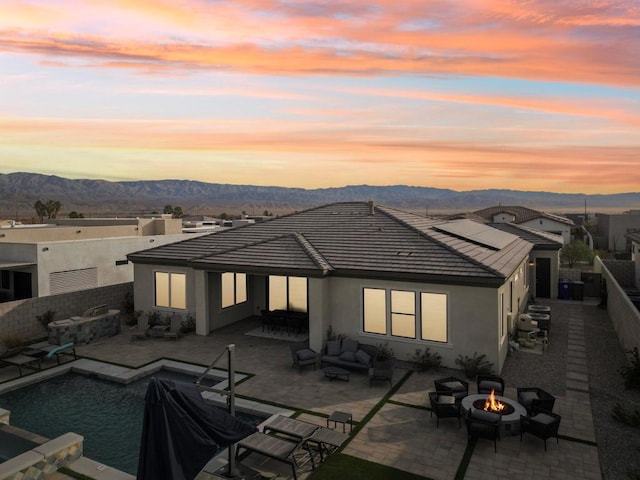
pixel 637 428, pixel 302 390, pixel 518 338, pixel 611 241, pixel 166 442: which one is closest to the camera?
pixel 166 442

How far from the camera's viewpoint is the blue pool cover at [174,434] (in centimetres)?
745

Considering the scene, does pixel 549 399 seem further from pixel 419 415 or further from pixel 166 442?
pixel 166 442

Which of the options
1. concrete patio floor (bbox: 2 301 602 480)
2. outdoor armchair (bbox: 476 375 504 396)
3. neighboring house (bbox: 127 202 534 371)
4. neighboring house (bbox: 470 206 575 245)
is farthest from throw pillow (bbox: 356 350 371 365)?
neighboring house (bbox: 470 206 575 245)

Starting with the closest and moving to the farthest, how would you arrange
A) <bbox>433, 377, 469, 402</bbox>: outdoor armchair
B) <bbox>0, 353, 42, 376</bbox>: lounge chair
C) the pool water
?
the pool water → <bbox>433, 377, 469, 402</bbox>: outdoor armchair → <bbox>0, 353, 42, 376</bbox>: lounge chair

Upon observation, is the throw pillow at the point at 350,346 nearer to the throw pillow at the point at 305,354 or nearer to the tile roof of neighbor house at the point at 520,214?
the throw pillow at the point at 305,354

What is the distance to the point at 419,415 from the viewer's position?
12508 mm

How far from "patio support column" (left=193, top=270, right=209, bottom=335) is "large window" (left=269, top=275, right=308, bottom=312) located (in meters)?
3.30

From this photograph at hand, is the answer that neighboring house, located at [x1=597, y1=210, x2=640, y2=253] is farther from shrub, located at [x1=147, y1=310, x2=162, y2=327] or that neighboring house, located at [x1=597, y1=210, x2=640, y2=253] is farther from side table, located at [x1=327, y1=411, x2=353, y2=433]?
side table, located at [x1=327, y1=411, x2=353, y2=433]

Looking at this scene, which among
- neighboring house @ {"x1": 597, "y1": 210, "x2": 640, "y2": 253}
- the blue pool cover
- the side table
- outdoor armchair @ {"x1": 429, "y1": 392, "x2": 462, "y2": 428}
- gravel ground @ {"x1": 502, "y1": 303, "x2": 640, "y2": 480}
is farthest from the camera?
neighboring house @ {"x1": 597, "y1": 210, "x2": 640, "y2": 253}

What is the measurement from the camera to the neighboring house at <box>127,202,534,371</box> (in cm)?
1584

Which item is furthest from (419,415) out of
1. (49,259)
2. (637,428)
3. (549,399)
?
(49,259)

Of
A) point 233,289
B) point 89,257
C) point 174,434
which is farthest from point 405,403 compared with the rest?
point 89,257

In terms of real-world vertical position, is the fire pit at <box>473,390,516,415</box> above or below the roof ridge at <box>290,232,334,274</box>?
below

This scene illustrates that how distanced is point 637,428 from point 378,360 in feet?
24.1
